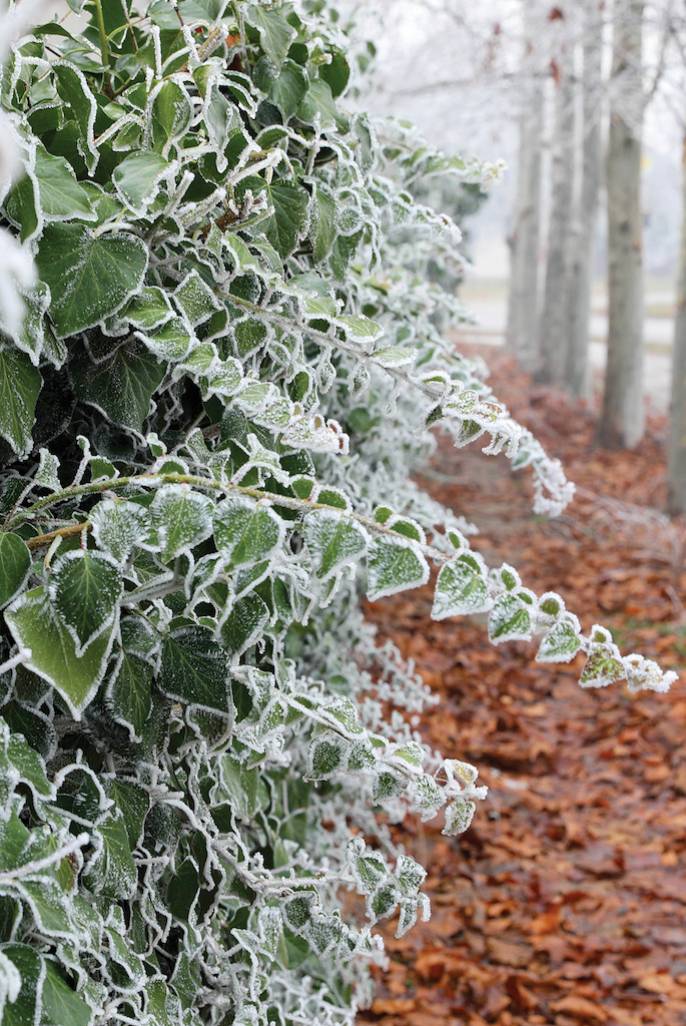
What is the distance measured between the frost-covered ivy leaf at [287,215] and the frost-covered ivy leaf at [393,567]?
589mm

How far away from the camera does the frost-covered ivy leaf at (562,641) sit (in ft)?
3.92

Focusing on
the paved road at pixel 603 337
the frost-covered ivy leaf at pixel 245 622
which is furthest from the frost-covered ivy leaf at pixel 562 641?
the paved road at pixel 603 337

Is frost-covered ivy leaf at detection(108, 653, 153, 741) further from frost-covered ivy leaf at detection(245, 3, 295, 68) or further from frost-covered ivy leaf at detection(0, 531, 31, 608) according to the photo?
frost-covered ivy leaf at detection(245, 3, 295, 68)

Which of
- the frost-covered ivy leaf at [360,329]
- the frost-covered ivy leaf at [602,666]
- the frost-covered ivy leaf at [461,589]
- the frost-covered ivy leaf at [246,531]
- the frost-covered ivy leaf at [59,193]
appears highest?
the frost-covered ivy leaf at [59,193]

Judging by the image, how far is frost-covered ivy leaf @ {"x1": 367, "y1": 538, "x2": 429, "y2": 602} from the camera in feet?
3.48

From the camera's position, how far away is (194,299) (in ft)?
4.26

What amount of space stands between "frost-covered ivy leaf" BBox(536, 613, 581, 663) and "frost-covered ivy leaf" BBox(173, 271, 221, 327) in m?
0.56

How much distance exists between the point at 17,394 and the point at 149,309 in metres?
0.19

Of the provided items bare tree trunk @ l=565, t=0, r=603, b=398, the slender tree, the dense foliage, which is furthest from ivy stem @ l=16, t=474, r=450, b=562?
the slender tree

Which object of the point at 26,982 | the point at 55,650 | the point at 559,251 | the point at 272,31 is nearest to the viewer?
the point at 26,982

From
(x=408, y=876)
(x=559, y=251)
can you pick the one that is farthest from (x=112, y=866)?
(x=559, y=251)

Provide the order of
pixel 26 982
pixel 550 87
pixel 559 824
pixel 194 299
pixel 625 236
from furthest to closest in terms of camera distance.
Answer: pixel 550 87, pixel 625 236, pixel 559 824, pixel 194 299, pixel 26 982

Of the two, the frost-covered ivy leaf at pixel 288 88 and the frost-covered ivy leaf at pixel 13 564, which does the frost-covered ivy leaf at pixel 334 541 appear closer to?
the frost-covered ivy leaf at pixel 13 564

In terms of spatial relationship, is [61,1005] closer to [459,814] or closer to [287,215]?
[459,814]
